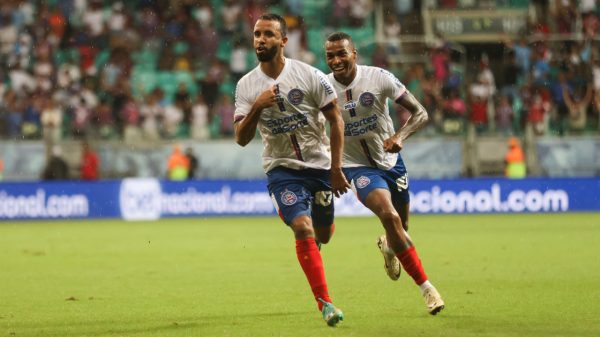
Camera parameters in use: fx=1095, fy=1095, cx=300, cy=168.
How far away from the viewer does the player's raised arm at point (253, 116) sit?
8.04m

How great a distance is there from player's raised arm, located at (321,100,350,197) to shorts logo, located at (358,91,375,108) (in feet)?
3.61

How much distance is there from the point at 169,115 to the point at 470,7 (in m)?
8.86

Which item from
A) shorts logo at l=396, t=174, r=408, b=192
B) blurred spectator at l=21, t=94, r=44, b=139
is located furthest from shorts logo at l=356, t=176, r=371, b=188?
blurred spectator at l=21, t=94, r=44, b=139

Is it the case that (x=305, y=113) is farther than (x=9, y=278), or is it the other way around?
(x=9, y=278)

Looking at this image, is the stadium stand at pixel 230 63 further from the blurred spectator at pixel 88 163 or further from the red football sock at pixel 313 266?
the red football sock at pixel 313 266

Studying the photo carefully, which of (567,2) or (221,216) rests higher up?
(567,2)

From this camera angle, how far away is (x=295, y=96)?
848 centimetres

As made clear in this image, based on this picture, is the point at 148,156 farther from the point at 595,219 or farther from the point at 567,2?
the point at 567,2

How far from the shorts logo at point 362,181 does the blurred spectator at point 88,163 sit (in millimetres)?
14810

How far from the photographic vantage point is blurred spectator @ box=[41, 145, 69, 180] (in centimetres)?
2317

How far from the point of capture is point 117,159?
2348 cm

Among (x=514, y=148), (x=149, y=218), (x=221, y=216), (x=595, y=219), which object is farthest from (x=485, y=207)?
(x=149, y=218)

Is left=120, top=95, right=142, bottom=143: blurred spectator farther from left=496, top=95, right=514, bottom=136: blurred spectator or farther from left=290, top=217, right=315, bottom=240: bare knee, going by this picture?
left=290, top=217, right=315, bottom=240: bare knee

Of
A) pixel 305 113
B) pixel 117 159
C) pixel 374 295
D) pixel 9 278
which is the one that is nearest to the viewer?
pixel 305 113
